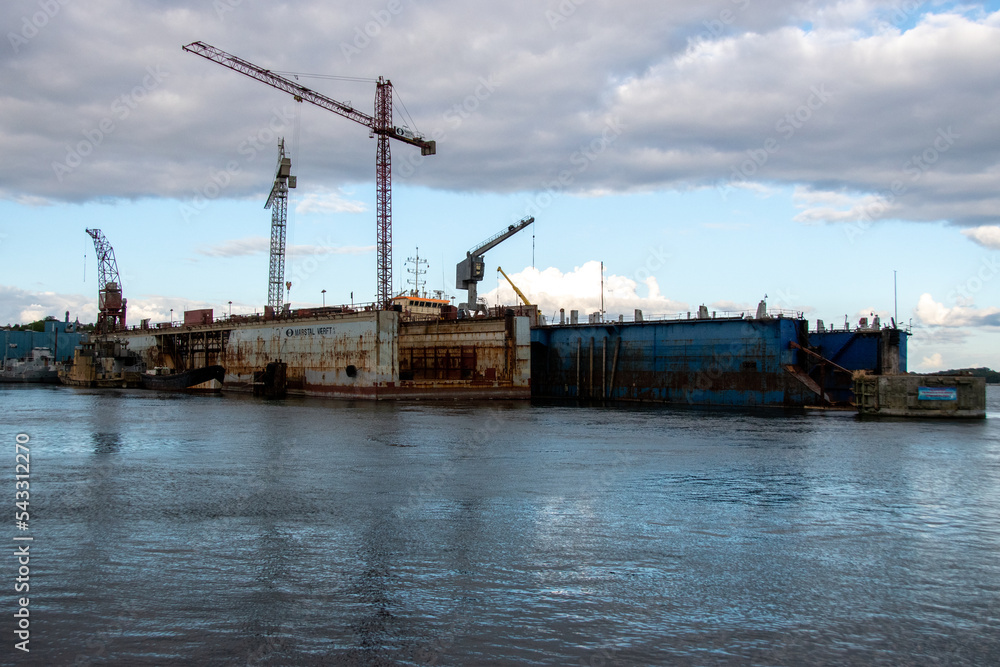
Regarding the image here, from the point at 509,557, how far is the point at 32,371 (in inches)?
5120

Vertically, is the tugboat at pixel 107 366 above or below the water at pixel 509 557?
above

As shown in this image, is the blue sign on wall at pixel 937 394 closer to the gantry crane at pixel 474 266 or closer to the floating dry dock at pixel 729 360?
the floating dry dock at pixel 729 360

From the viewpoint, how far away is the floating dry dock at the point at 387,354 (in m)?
63.3

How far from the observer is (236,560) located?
12.7 metres

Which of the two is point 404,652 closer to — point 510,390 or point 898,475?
point 898,475

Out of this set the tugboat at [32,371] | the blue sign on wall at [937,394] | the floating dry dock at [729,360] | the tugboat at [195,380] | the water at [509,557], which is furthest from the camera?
the tugboat at [32,371]

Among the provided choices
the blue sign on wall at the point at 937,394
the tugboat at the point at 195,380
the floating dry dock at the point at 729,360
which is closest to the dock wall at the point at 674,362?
the floating dry dock at the point at 729,360

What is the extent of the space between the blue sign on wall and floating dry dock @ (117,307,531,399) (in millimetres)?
30487

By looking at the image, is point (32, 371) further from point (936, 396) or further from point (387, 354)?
point (936, 396)

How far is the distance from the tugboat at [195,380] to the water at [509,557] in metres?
53.8

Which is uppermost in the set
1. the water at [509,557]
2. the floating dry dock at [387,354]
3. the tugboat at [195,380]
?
the floating dry dock at [387,354]

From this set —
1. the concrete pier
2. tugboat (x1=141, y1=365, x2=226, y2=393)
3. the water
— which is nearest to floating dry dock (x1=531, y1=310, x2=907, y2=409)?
the concrete pier

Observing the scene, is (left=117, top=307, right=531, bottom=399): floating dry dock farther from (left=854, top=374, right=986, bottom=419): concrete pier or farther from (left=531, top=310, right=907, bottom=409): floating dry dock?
(left=854, top=374, right=986, bottom=419): concrete pier

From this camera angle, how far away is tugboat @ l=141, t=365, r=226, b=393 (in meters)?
79.6
